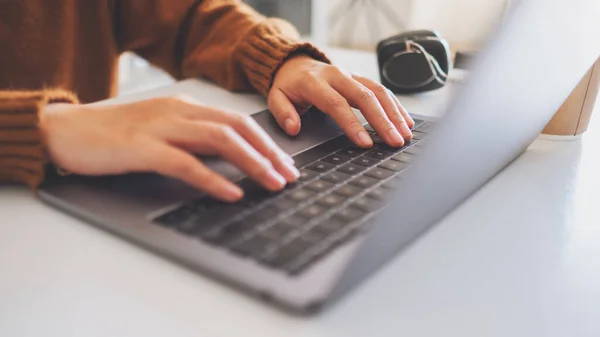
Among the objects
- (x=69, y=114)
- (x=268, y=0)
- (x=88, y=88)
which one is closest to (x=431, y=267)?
(x=69, y=114)

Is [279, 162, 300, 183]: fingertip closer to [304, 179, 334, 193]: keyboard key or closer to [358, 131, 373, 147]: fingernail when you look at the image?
[304, 179, 334, 193]: keyboard key

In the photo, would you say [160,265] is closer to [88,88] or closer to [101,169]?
[101,169]

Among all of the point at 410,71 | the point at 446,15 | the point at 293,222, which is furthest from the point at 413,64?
the point at 446,15

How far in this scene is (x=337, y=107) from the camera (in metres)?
0.64

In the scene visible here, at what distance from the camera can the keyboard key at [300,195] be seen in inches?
17.0

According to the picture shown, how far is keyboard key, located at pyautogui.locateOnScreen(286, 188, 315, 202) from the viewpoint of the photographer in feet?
1.42

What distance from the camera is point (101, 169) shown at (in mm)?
469

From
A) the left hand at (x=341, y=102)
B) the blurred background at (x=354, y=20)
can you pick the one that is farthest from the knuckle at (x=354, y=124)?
the blurred background at (x=354, y=20)

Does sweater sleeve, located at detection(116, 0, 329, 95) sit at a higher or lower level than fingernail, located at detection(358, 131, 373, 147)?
higher

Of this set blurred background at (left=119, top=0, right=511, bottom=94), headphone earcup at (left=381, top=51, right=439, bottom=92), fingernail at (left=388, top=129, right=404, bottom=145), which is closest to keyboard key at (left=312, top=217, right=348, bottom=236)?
fingernail at (left=388, top=129, right=404, bottom=145)

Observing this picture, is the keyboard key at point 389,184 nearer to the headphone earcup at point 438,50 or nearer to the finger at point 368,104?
the finger at point 368,104

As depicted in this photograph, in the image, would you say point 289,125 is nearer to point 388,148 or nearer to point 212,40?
point 388,148

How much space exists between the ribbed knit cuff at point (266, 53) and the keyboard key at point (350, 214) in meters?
0.40

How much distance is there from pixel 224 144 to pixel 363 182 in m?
0.13
